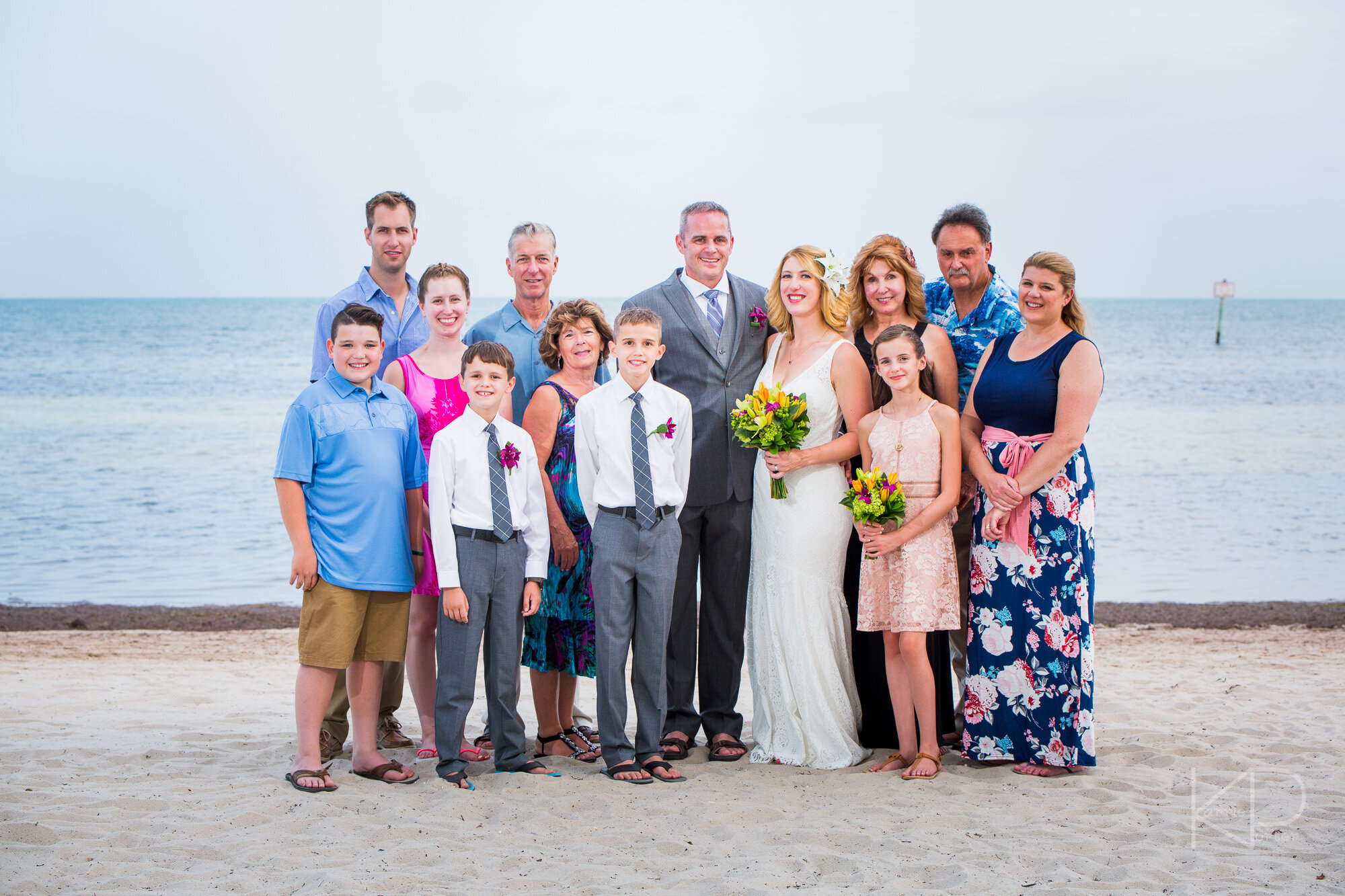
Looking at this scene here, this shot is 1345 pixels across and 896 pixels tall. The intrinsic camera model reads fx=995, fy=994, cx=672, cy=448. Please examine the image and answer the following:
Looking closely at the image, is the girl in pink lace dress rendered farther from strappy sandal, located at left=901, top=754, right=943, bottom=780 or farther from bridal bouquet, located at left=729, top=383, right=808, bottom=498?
bridal bouquet, located at left=729, top=383, right=808, bottom=498

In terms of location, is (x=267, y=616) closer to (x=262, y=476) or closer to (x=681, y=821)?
(x=681, y=821)

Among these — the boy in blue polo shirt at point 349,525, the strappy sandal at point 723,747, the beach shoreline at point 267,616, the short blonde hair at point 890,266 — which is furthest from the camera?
the beach shoreline at point 267,616

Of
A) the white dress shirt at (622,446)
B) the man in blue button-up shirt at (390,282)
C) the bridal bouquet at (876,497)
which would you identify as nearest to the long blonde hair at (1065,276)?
the bridal bouquet at (876,497)

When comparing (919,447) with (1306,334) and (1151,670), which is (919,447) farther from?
(1306,334)

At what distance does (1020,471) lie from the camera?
4590 mm

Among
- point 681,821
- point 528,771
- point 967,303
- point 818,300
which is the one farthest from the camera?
point 967,303

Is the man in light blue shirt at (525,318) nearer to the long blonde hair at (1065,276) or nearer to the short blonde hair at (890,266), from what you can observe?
the short blonde hair at (890,266)

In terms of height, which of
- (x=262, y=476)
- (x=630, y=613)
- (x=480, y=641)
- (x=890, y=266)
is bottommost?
(x=262, y=476)

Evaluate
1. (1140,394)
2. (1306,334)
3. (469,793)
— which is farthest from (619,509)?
(1306,334)

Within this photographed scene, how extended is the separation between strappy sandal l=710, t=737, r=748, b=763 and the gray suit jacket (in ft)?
4.04

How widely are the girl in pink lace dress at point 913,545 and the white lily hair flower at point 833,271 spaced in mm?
369

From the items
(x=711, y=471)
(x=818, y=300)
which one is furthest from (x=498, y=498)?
(x=818, y=300)

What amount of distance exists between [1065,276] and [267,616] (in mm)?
7792

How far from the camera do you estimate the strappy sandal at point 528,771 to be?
A: 4.70 metres
